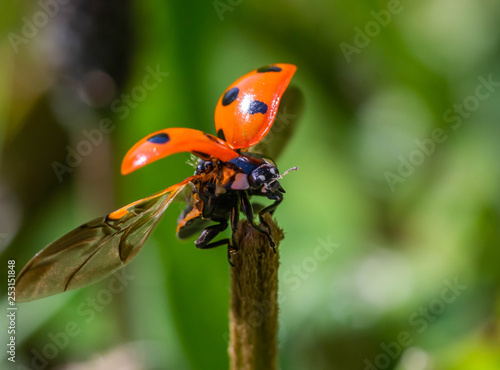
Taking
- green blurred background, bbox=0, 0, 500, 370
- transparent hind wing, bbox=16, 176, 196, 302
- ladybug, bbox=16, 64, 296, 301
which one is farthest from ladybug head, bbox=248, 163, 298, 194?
green blurred background, bbox=0, 0, 500, 370

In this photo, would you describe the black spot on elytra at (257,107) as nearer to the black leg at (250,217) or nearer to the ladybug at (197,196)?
the ladybug at (197,196)

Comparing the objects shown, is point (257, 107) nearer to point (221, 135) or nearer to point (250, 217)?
point (221, 135)

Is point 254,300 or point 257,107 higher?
point 257,107

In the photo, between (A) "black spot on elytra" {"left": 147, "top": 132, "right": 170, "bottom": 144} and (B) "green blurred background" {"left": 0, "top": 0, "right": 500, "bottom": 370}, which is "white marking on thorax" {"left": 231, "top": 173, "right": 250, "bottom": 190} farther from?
(B) "green blurred background" {"left": 0, "top": 0, "right": 500, "bottom": 370}

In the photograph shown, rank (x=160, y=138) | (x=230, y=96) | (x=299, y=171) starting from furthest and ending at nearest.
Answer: (x=299, y=171)
(x=230, y=96)
(x=160, y=138)

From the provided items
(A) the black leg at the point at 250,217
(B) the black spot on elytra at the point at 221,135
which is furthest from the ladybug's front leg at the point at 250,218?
(B) the black spot on elytra at the point at 221,135

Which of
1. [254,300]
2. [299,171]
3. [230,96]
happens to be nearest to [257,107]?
[230,96]
